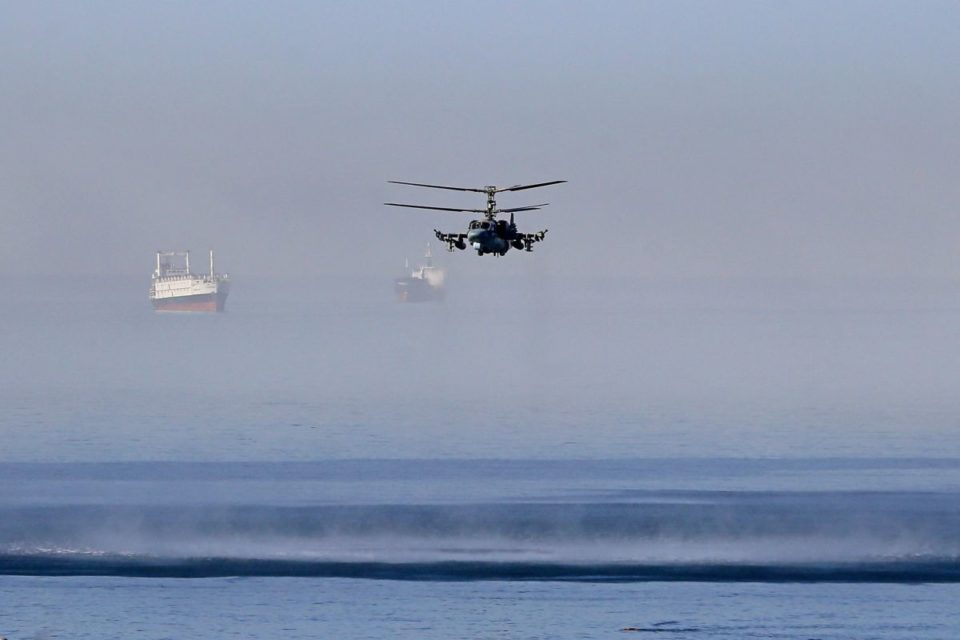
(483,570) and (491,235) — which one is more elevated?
(491,235)

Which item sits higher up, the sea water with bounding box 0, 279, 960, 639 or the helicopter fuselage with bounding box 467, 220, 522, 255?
the helicopter fuselage with bounding box 467, 220, 522, 255

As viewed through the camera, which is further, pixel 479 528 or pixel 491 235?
pixel 479 528

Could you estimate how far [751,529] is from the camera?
340 ft

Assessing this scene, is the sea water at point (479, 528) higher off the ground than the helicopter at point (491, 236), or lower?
lower

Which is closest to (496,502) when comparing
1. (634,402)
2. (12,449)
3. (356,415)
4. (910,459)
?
(910,459)

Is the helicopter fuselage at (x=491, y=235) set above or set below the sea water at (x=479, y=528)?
above

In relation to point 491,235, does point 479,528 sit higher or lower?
lower

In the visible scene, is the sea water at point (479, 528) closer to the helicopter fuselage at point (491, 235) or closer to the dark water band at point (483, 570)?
the dark water band at point (483, 570)

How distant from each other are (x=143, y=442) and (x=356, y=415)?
3160cm

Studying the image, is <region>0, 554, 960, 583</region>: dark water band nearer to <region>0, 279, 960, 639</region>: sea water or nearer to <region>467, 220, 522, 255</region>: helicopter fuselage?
<region>0, 279, 960, 639</region>: sea water

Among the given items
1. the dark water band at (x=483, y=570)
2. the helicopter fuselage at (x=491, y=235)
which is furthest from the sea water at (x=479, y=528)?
the helicopter fuselage at (x=491, y=235)

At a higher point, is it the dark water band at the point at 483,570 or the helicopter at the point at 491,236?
the helicopter at the point at 491,236

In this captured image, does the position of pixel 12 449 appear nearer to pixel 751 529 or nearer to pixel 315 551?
pixel 315 551

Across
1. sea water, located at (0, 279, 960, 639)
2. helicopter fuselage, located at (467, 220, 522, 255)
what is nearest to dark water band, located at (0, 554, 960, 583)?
sea water, located at (0, 279, 960, 639)
